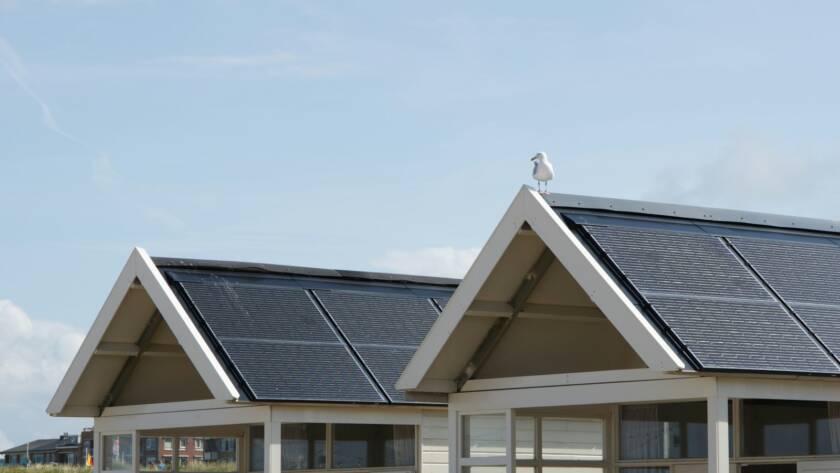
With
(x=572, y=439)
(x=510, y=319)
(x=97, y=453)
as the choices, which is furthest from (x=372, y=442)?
(x=510, y=319)

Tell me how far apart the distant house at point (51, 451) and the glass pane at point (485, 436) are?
81830 mm

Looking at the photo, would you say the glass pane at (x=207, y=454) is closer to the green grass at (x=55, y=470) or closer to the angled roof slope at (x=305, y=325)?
the angled roof slope at (x=305, y=325)

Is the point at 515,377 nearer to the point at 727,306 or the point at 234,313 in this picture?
the point at 727,306

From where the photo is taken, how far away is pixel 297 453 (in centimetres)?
1862

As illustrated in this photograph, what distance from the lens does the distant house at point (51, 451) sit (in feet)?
333

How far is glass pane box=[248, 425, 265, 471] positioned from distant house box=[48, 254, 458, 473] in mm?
27

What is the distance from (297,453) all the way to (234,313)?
1.90 m

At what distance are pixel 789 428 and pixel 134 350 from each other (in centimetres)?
885

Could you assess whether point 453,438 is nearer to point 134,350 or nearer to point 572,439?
point 572,439

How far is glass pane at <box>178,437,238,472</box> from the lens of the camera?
69.3 feet

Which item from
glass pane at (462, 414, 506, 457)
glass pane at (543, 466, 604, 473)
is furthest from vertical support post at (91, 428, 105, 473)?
glass pane at (543, 466, 604, 473)

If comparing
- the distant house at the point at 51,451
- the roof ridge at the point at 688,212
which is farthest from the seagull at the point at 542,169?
the distant house at the point at 51,451

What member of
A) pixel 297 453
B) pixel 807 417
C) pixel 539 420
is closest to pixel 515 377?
pixel 539 420

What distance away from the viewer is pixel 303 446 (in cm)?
1870
